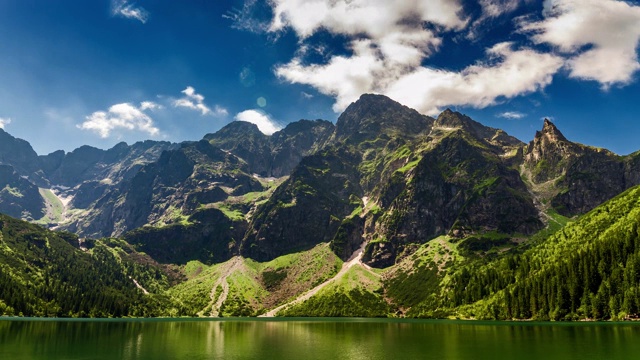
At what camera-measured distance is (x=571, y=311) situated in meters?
196

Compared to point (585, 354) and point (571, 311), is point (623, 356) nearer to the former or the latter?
point (585, 354)

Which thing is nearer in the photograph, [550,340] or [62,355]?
[62,355]

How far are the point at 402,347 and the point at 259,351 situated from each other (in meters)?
35.5

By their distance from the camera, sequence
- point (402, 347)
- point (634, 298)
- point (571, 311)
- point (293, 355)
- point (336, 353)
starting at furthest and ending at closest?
point (571, 311) < point (634, 298) < point (402, 347) < point (336, 353) < point (293, 355)

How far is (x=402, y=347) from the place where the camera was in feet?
328

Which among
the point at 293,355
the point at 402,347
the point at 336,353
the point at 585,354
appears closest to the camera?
the point at 585,354

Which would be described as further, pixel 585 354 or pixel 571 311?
pixel 571 311

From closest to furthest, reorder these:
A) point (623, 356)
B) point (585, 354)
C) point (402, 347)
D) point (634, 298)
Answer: point (623, 356)
point (585, 354)
point (402, 347)
point (634, 298)

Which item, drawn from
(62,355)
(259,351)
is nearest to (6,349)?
(62,355)

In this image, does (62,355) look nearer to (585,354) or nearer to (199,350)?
(199,350)

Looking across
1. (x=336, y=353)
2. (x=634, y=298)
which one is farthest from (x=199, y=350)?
(x=634, y=298)

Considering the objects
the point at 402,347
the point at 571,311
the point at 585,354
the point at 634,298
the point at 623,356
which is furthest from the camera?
the point at 571,311

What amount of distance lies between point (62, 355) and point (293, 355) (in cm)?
4545

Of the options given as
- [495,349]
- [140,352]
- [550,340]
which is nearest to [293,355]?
[140,352]
